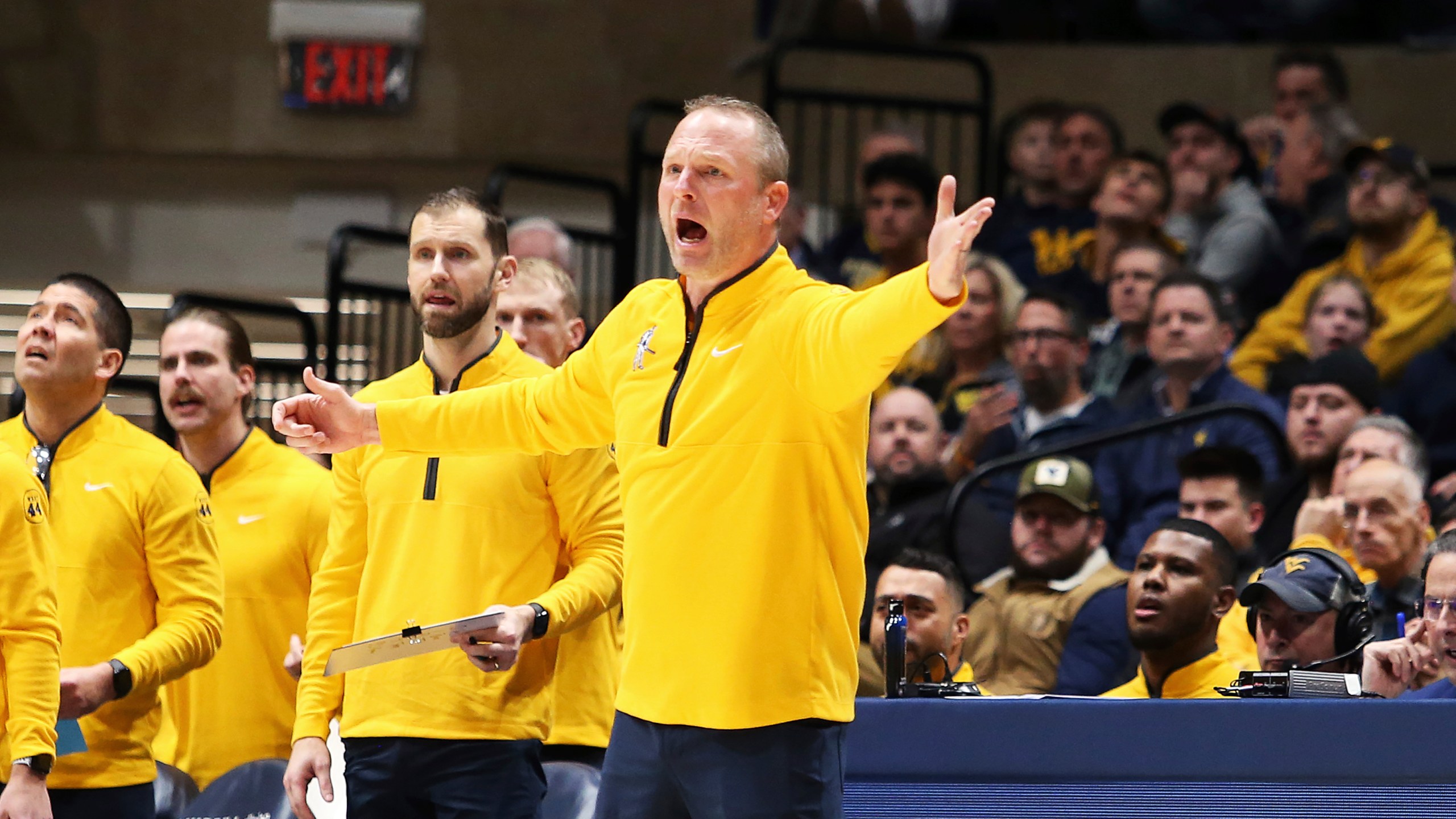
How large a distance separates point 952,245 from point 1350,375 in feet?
13.6

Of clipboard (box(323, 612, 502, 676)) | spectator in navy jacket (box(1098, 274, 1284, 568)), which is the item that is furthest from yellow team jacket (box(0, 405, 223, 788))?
spectator in navy jacket (box(1098, 274, 1284, 568))

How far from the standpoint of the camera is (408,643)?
128 inches

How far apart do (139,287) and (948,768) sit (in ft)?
21.2

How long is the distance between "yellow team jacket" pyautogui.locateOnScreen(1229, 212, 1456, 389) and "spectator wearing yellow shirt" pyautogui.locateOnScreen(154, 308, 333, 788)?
410 centimetres

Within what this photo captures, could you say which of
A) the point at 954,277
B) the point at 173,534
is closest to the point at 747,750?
the point at 954,277

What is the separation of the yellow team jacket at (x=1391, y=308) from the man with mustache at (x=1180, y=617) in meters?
2.60

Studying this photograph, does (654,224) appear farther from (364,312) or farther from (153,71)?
(153,71)

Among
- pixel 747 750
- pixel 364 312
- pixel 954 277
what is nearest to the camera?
pixel 954 277

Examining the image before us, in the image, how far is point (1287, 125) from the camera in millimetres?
8336

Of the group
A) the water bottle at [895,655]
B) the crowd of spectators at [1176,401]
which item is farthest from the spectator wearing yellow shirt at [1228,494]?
the water bottle at [895,655]

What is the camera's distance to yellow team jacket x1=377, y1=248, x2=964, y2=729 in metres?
2.83

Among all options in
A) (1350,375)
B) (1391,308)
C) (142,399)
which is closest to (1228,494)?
(1350,375)

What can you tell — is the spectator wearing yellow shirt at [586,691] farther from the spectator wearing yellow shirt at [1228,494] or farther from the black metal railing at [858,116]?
the black metal railing at [858,116]

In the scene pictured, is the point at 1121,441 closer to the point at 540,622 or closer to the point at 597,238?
the point at 597,238
